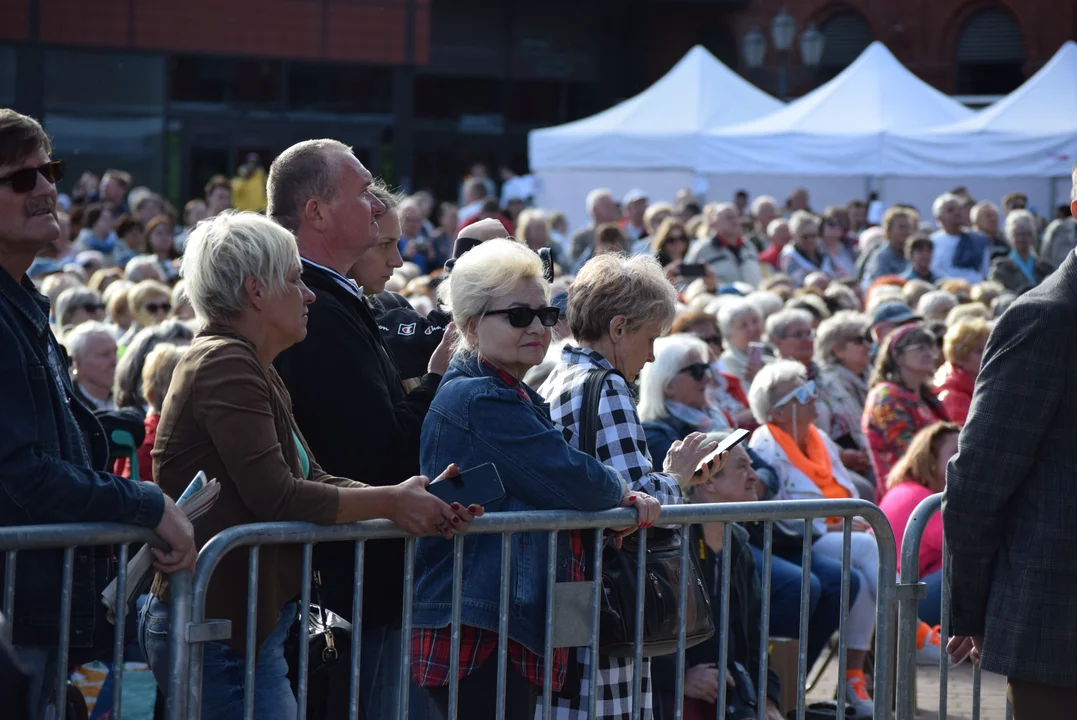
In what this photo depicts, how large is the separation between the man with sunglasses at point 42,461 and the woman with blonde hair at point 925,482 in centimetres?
421

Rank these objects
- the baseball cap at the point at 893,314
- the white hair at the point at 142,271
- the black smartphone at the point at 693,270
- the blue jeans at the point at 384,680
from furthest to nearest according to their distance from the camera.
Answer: the black smartphone at the point at 693,270 < the white hair at the point at 142,271 < the baseball cap at the point at 893,314 < the blue jeans at the point at 384,680

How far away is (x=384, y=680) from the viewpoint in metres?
3.93

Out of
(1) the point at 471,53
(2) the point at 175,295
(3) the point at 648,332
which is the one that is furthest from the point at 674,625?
(1) the point at 471,53

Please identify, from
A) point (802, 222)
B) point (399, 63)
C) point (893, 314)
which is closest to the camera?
point (893, 314)

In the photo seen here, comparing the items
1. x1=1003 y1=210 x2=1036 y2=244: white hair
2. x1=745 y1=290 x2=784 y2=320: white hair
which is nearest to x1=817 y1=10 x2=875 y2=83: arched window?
x1=1003 y1=210 x2=1036 y2=244: white hair

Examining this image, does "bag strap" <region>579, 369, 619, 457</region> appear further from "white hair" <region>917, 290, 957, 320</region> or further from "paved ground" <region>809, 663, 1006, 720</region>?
"white hair" <region>917, 290, 957, 320</region>

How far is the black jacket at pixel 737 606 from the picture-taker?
16.5ft

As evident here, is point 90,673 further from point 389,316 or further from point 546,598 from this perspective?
point 546,598

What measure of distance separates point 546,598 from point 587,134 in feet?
58.0

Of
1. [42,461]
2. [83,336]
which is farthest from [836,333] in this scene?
[42,461]

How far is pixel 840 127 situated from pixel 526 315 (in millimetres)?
16547

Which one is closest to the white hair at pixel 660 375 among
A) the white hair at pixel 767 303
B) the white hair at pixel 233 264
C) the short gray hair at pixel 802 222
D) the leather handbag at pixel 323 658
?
the leather handbag at pixel 323 658

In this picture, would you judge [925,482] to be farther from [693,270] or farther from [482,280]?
[693,270]

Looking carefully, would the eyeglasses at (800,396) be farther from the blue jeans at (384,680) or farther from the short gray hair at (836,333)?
the blue jeans at (384,680)
